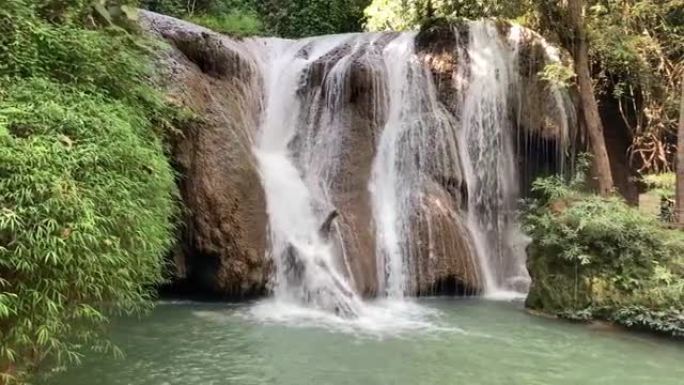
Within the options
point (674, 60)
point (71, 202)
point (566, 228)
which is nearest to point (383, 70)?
point (566, 228)

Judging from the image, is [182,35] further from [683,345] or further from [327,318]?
[683,345]

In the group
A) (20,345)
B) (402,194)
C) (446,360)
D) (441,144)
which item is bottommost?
(446,360)

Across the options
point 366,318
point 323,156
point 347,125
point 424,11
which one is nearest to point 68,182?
point 366,318

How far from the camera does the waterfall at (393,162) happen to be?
9.39 meters

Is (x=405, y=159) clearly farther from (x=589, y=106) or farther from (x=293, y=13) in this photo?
(x=293, y=13)

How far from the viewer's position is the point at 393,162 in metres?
10.6

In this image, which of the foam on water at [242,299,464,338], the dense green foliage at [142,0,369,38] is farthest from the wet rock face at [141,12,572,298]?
the dense green foliage at [142,0,369,38]

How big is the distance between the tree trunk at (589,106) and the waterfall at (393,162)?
0.84 meters

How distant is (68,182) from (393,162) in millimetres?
7429

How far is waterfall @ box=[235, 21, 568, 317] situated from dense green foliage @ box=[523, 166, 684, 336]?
1823mm

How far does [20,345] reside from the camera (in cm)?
361

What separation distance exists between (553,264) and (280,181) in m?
4.38

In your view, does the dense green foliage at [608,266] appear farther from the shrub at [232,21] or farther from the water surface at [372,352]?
the shrub at [232,21]

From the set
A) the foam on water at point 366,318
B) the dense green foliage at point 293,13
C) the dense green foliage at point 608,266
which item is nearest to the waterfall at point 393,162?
the foam on water at point 366,318
